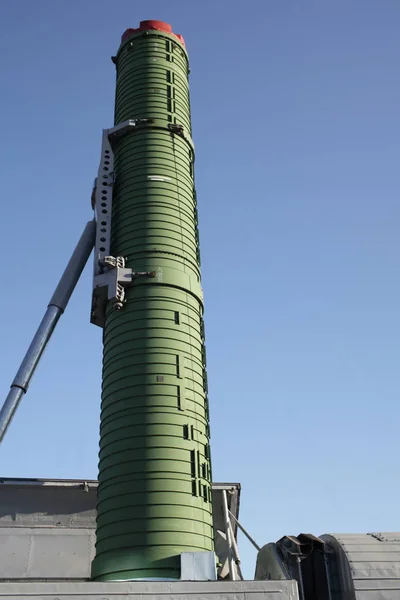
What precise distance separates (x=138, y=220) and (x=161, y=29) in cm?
802

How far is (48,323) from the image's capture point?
60.8 feet

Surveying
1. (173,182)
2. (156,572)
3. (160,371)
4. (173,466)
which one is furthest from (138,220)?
(156,572)

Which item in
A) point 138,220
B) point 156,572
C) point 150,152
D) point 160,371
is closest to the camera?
point 156,572

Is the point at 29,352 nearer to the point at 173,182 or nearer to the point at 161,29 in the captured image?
the point at 173,182

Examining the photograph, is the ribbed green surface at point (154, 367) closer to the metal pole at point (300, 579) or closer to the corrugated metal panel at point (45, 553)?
the metal pole at point (300, 579)

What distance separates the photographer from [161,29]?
2109 centimetres

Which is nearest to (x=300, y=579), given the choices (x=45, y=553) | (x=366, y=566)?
(x=366, y=566)

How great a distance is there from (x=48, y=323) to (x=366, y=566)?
36.1 ft

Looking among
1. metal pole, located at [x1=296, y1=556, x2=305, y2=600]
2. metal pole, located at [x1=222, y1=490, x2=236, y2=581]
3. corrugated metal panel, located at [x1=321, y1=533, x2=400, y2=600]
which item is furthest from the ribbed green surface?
metal pole, located at [x1=222, y1=490, x2=236, y2=581]

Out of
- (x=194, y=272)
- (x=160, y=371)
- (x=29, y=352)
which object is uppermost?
(x=194, y=272)

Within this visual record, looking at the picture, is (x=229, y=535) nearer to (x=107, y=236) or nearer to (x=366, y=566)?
(x=366, y=566)

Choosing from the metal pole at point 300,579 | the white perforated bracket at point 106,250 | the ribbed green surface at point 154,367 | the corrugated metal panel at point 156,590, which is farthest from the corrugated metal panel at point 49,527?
the corrugated metal panel at point 156,590

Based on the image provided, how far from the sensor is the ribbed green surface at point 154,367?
13328 millimetres

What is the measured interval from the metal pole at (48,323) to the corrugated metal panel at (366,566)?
359 inches
